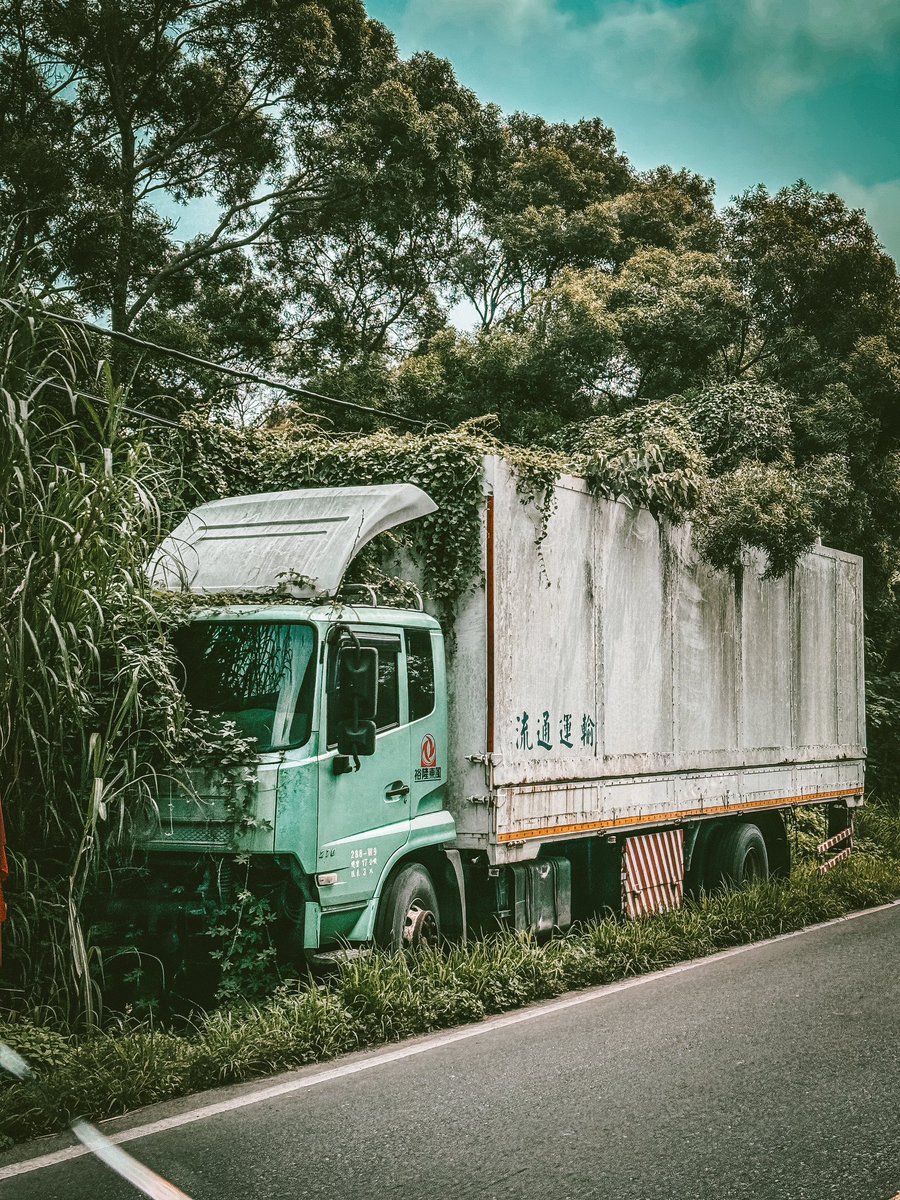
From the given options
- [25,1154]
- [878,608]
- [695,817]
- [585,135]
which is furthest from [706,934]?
[585,135]

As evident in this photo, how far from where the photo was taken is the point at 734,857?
38.3ft

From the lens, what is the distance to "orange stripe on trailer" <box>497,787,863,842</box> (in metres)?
8.71

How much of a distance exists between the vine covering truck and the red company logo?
0.02 metres

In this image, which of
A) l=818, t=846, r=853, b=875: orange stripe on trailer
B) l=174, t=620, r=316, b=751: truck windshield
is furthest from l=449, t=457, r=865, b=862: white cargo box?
l=174, t=620, r=316, b=751: truck windshield

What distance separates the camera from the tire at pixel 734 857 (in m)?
11.6

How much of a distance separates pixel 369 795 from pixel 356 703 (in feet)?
2.24

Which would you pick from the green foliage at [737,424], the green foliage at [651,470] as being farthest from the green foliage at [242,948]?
the green foliage at [737,424]

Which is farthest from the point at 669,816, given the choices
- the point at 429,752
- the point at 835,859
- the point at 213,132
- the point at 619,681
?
the point at 213,132

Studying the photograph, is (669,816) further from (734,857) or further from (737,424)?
(737,424)

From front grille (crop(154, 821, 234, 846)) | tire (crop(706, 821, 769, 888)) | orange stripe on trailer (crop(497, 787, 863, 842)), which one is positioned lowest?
tire (crop(706, 821, 769, 888))

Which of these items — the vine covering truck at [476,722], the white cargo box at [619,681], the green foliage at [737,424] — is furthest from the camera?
→ the green foliage at [737,424]

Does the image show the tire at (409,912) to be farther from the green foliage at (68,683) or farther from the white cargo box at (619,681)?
the green foliage at (68,683)

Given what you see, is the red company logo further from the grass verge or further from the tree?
the tree

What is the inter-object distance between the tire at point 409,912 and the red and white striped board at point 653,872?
101 inches
